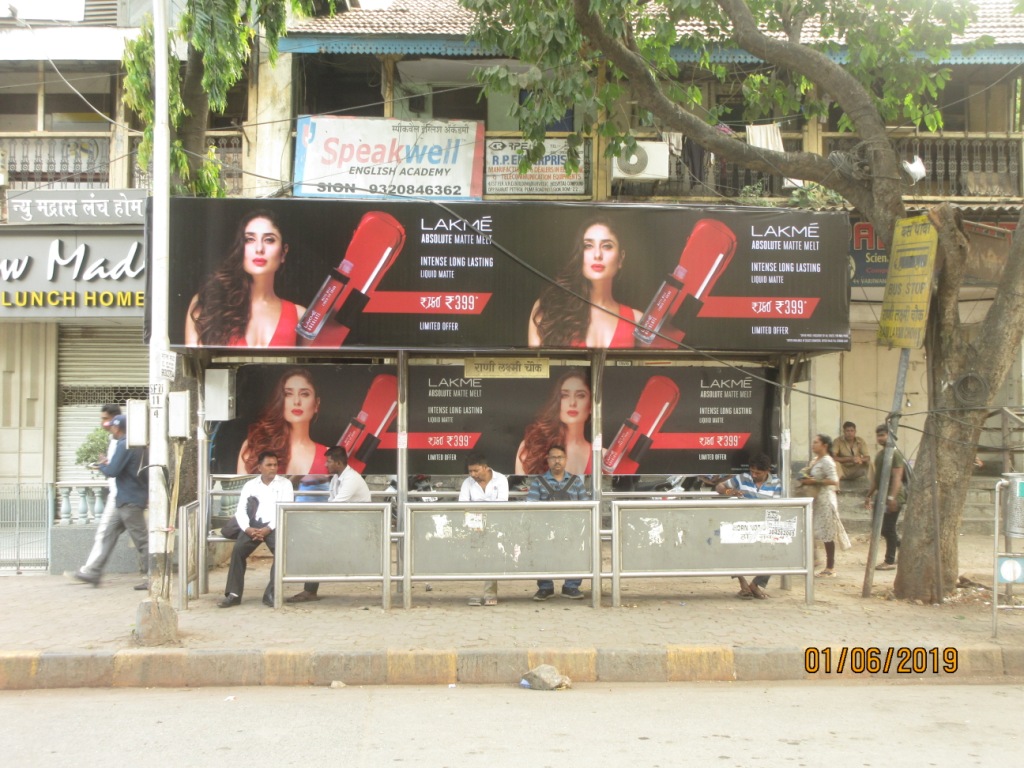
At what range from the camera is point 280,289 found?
849 cm

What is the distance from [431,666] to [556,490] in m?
2.52

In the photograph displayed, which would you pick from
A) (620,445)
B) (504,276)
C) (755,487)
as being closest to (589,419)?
(620,445)

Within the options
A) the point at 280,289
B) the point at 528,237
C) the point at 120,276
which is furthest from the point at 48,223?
the point at 528,237

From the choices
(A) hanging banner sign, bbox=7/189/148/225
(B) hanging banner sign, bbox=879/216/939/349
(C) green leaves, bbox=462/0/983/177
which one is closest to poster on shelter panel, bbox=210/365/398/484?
(C) green leaves, bbox=462/0/983/177

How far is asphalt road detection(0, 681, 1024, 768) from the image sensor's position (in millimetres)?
5086

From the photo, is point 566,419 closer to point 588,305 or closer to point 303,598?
point 588,305

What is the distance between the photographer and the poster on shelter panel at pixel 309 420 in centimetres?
938

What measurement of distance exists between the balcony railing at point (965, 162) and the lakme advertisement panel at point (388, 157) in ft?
18.7

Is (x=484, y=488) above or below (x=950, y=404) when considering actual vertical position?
below

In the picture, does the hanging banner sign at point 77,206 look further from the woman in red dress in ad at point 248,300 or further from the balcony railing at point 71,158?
the woman in red dress in ad at point 248,300

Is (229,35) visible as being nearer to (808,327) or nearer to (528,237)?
(528,237)

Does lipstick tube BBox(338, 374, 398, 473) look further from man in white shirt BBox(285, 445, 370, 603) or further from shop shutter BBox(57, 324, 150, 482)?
shop shutter BBox(57, 324, 150, 482)

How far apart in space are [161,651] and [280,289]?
3304mm

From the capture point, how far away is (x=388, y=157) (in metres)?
13.3
